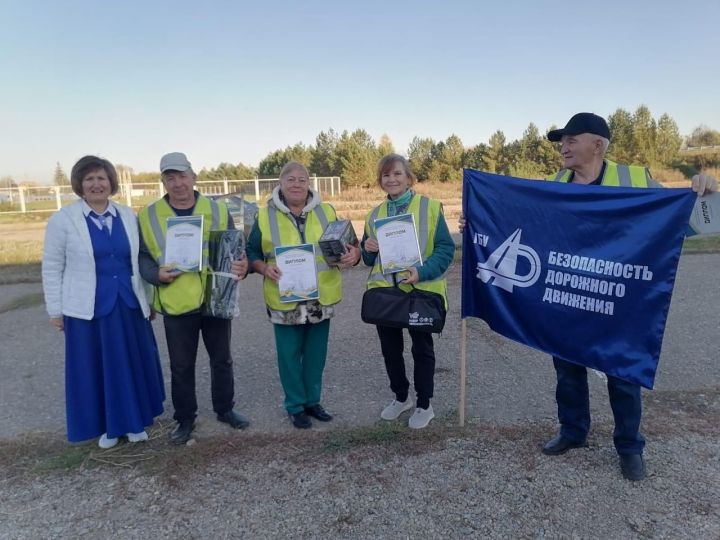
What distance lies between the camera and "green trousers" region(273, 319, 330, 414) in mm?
4090

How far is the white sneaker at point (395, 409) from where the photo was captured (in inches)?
166

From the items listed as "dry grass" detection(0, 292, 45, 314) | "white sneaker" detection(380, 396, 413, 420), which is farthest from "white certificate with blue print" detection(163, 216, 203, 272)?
"dry grass" detection(0, 292, 45, 314)

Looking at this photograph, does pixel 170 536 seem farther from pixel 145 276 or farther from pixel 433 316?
pixel 433 316

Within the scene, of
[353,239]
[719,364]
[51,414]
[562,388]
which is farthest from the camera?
[719,364]

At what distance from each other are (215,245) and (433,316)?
5.63ft

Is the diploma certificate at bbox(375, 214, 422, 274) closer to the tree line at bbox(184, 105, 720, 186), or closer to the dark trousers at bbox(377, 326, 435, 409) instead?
the dark trousers at bbox(377, 326, 435, 409)

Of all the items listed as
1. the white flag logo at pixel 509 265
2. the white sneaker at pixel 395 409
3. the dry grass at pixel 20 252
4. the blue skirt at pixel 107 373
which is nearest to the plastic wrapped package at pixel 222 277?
the blue skirt at pixel 107 373

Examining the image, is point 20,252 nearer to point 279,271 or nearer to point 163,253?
point 163,253

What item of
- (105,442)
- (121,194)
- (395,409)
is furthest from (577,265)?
(121,194)

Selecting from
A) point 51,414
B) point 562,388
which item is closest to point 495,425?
point 562,388

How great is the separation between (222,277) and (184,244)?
364 millimetres

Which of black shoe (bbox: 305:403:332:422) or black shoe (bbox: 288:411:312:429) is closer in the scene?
black shoe (bbox: 288:411:312:429)

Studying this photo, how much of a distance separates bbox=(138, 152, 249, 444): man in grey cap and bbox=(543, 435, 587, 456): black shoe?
7.64ft

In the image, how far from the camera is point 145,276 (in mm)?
3785
